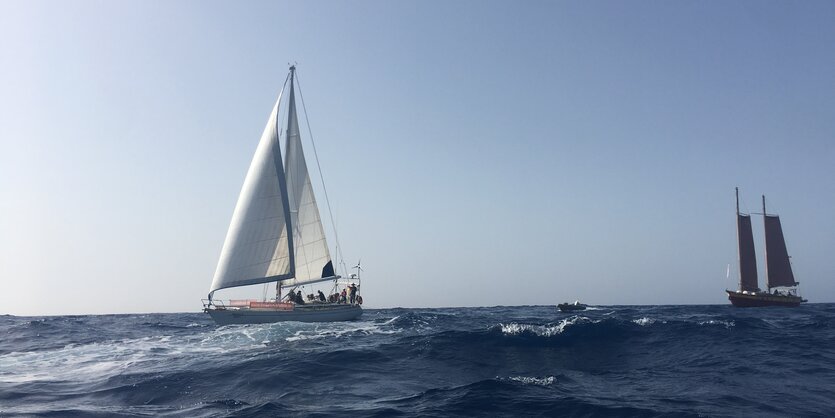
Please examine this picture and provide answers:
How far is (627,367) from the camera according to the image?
19.2 meters

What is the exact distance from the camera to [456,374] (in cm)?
1814

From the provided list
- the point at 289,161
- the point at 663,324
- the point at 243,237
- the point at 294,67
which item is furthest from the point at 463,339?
the point at 294,67

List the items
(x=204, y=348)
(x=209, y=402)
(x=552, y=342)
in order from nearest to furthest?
(x=209, y=402) < (x=552, y=342) < (x=204, y=348)

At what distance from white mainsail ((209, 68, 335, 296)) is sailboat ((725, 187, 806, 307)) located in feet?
204

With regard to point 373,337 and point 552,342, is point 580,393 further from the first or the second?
point 373,337

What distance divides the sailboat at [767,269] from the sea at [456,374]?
5135 cm

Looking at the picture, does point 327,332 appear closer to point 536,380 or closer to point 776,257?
point 536,380

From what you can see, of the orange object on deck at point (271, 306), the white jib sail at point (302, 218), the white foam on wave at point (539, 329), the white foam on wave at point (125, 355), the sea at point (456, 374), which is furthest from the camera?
the white jib sail at point (302, 218)

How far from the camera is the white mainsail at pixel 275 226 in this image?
40438 mm

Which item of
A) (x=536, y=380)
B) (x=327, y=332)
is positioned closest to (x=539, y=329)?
(x=536, y=380)

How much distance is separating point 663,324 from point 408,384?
61.5ft

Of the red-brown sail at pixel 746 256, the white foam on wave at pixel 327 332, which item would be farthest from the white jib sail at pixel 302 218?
the red-brown sail at pixel 746 256

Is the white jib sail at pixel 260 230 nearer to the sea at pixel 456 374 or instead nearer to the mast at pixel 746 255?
the sea at pixel 456 374

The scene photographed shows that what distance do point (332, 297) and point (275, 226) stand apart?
8068 mm
